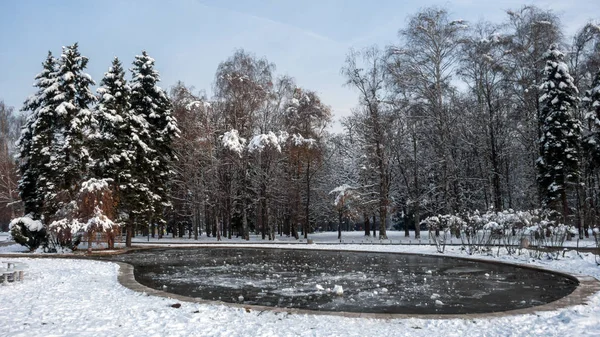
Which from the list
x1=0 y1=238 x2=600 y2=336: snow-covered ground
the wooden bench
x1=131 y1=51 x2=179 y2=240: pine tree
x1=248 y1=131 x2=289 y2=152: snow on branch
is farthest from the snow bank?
x1=0 y1=238 x2=600 y2=336: snow-covered ground

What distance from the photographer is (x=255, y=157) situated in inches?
1452

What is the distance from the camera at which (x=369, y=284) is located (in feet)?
36.9

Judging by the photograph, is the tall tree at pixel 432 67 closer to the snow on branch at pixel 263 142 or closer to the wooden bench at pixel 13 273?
the snow on branch at pixel 263 142

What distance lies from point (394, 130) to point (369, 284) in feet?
→ 80.9

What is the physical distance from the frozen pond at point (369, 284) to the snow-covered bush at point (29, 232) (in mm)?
11163

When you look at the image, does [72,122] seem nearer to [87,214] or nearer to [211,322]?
[87,214]

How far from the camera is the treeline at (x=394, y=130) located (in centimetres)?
2661

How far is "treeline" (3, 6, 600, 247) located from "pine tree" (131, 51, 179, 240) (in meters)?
0.11

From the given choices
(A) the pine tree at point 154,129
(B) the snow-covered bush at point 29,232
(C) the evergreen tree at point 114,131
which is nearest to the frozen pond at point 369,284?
(C) the evergreen tree at point 114,131

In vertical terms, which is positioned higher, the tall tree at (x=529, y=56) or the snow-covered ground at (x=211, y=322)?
the tall tree at (x=529, y=56)

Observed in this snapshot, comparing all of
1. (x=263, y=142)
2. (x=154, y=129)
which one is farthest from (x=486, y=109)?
(x=154, y=129)

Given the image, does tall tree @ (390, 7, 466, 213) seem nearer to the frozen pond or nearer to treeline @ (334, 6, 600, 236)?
treeline @ (334, 6, 600, 236)

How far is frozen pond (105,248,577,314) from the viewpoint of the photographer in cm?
878


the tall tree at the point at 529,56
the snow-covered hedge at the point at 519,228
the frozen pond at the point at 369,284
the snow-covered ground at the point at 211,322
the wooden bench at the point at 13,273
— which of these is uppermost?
the tall tree at the point at 529,56
